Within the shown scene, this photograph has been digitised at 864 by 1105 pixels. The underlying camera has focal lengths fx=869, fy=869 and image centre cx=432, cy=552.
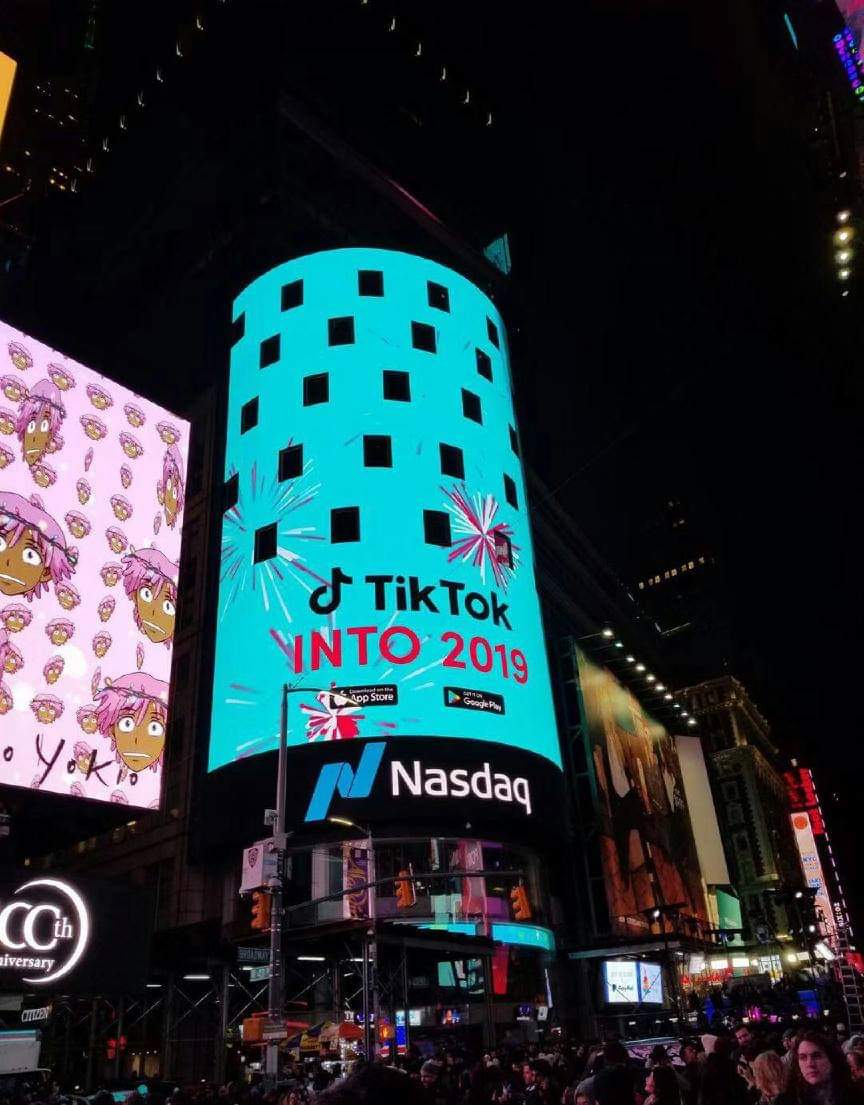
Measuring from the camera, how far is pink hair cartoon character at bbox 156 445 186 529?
81.1 feet

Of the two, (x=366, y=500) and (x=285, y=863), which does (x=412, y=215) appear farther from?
(x=285, y=863)

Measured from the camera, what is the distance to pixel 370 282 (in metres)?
53.0

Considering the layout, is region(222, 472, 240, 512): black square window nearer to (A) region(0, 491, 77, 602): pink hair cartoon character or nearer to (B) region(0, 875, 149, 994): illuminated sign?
(A) region(0, 491, 77, 602): pink hair cartoon character

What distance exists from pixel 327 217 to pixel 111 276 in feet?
48.6

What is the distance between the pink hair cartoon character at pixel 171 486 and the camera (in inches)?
973

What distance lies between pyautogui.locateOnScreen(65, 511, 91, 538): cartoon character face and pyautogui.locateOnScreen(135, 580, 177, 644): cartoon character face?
202 centimetres

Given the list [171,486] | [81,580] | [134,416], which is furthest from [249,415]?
[81,580]

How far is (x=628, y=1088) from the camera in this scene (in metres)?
5.82

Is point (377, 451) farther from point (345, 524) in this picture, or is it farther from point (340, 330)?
point (340, 330)

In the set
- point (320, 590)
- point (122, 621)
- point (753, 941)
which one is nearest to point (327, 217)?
point (320, 590)

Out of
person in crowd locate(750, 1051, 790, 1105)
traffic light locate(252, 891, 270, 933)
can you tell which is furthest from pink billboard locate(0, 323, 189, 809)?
person in crowd locate(750, 1051, 790, 1105)

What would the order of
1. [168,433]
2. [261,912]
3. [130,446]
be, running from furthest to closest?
[168,433] < [130,446] < [261,912]

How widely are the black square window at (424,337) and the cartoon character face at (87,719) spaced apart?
35442mm

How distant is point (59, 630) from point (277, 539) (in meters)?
24.6
